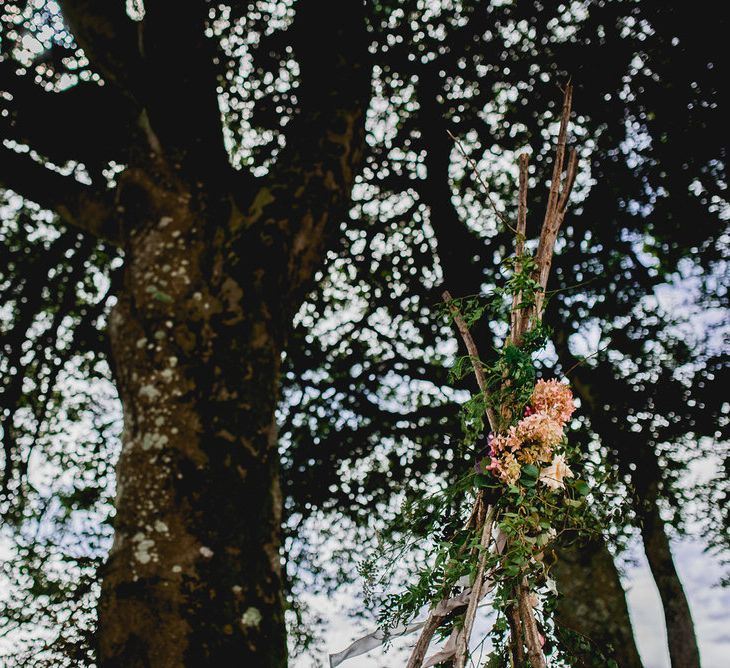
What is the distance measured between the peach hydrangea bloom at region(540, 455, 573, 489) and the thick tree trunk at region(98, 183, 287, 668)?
4.80 ft

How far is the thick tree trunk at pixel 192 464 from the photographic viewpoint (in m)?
2.12

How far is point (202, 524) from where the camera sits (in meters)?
2.27

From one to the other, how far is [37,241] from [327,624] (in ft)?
27.8

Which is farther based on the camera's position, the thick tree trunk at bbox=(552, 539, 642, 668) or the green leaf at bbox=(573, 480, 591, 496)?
the thick tree trunk at bbox=(552, 539, 642, 668)

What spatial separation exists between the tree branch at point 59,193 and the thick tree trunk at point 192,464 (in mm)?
594

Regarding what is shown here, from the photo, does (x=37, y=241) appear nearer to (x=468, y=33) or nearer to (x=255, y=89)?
(x=255, y=89)

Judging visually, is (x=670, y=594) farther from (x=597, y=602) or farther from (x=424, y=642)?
(x=424, y=642)

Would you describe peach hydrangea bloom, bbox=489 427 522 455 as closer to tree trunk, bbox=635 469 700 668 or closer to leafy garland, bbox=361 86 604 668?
leafy garland, bbox=361 86 604 668

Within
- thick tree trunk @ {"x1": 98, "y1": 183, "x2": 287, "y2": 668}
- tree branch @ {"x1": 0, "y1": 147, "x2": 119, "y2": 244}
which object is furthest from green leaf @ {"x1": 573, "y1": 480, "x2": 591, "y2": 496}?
tree branch @ {"x1": 0, "y1": 147, "x2": 119, "y2": 244}

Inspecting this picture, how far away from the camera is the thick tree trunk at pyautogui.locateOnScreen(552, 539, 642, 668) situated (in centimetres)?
734

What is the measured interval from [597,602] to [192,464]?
7.14m

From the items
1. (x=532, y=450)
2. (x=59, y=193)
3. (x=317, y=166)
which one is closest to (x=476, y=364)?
(x=532, y=450)

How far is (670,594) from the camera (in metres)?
7.12

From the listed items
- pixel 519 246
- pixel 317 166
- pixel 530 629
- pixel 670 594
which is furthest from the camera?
pixel 670 594
